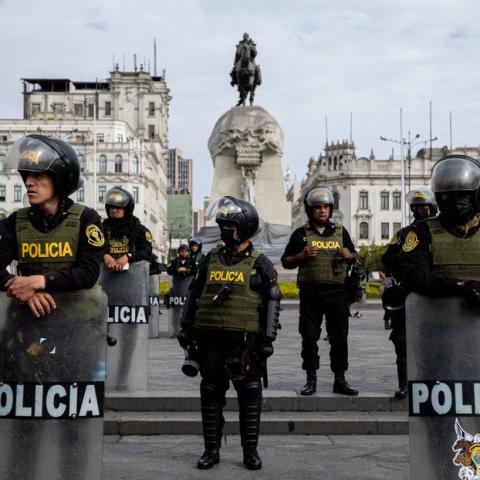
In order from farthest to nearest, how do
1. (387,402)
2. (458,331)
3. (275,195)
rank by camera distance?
(275,195) → (387,402) → (458,331)

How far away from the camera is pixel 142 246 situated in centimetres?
855

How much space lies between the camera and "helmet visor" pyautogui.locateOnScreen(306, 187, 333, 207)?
772 cm

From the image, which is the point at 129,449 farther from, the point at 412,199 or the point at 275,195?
the point at 275,195

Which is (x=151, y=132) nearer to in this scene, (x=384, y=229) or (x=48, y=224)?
(x=384, y=229)

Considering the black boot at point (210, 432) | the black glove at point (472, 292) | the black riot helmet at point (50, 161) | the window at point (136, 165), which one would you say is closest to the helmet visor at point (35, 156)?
the black riot helmet at point (50, 161)

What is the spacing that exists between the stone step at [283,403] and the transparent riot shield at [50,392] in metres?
3.58

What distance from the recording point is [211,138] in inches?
1303

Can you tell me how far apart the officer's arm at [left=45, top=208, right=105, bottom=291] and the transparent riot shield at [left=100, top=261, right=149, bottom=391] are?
12.7 ft

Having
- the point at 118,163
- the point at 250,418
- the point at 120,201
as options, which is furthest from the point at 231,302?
the point at 118,163

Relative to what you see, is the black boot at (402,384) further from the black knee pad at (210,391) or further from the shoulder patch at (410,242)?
the shoulder patch at (410,242)

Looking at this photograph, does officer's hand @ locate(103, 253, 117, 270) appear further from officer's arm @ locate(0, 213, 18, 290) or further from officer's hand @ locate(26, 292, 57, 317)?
officer's hand @ locate(26, 292, 57, 317)

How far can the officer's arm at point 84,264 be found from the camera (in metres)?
3.92

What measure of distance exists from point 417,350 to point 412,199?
4133 millimetres

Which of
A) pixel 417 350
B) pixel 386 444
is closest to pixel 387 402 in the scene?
pixel 386 444
